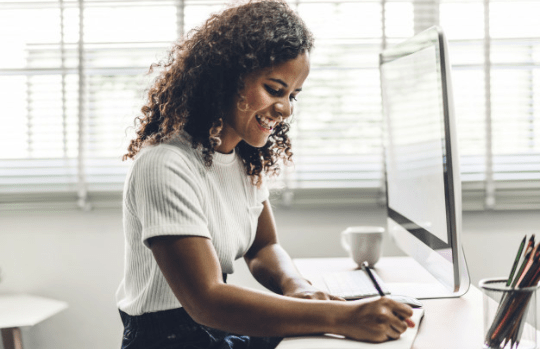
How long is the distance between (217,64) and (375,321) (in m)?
0.59

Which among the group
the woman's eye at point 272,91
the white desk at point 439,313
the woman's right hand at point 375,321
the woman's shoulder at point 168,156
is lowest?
the white desk at point 439,313

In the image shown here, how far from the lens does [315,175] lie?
2.06m

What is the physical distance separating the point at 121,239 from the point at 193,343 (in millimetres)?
1135

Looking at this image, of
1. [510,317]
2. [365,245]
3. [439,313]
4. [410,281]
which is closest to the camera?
[510,317]

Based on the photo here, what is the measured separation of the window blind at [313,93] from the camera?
79.9 inches

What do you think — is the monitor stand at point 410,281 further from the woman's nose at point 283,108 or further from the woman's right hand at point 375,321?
the woman's nose at point 283,108

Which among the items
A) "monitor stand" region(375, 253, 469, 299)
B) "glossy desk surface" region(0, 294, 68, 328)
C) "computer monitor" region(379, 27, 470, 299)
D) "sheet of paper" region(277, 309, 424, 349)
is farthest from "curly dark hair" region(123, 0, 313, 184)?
"glossy desk surface" region(0, 294, 68, 328)

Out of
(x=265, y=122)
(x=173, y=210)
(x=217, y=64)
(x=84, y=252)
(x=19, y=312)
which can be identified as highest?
(x=217, y=64)

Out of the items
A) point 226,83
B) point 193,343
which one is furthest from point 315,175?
point 193,343

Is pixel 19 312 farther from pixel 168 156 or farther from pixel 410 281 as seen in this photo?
pixel 410 281

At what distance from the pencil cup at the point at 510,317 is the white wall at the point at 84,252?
1.24 m

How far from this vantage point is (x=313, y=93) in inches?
80.6

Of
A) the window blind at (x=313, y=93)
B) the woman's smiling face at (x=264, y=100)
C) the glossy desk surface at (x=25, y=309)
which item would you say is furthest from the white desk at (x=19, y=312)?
the woman's smiling face at (x=264, y=100)

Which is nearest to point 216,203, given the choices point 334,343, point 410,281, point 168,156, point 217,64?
point 168,156
